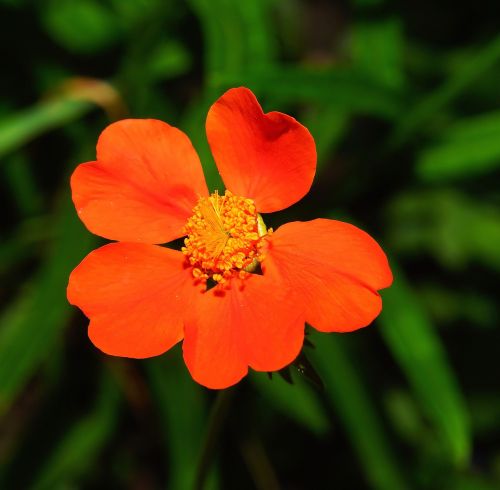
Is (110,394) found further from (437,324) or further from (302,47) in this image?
(302,47)

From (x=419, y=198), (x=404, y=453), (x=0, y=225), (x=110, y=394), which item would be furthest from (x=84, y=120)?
(x=404, y=453)

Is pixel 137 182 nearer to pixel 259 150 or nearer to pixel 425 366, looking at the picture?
pixel 259 150

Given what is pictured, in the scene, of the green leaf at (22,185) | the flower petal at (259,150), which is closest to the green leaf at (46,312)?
the green leaf at (22,185)

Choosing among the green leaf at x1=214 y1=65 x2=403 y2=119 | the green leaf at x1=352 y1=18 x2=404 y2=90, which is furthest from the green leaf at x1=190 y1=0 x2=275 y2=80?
the green leaf at x1=352 y1=18 x2=404 y2=90

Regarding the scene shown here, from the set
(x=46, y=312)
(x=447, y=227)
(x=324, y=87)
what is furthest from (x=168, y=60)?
(x=447, y=227)

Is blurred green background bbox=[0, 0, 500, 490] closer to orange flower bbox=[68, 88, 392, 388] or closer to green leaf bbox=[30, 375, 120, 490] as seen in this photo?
green leaf bbox=[30, 375, 120, 490]
